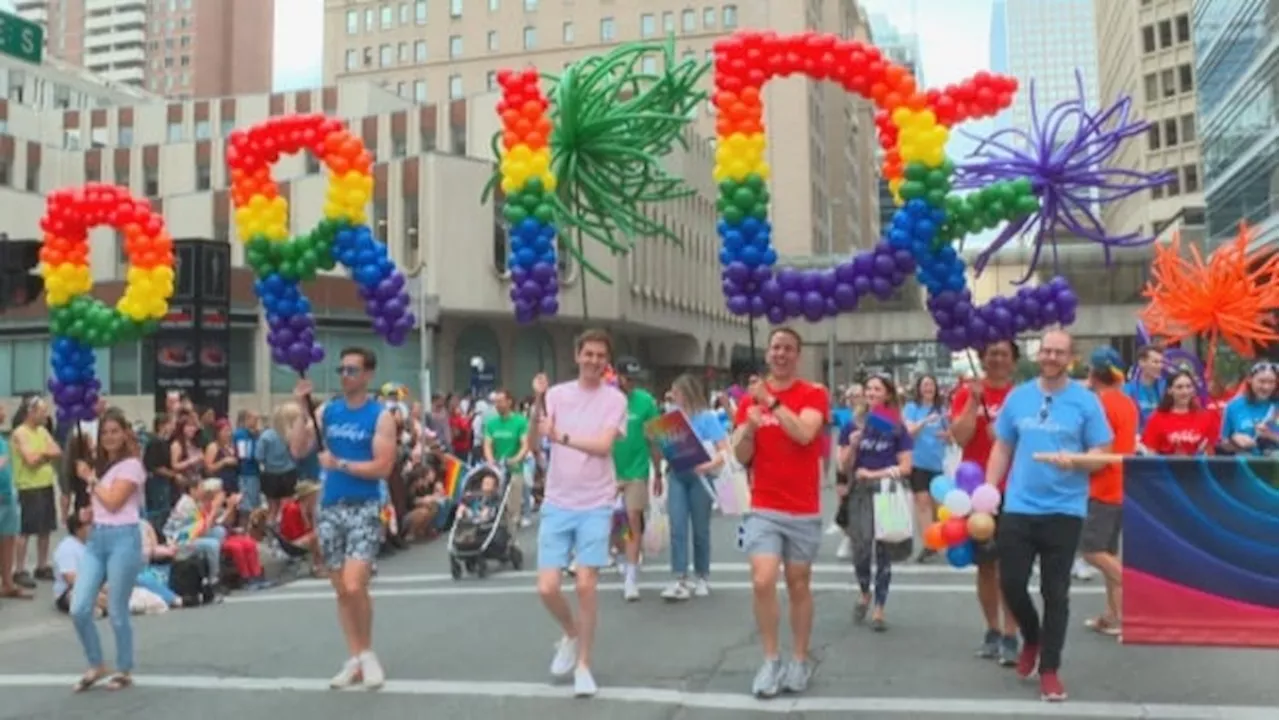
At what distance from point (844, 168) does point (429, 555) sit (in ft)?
312

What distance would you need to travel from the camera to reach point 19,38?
883cm

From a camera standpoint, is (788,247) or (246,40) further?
(246,40)

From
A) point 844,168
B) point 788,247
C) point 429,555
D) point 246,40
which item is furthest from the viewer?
point 246,40

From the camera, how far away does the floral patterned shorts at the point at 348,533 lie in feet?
21.7

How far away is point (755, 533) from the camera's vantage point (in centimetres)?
633

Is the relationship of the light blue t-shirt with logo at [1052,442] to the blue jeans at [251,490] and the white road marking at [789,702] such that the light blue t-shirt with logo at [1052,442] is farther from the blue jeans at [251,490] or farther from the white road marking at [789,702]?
the blue jeans at [251,490]

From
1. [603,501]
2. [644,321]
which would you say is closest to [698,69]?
[603,501]

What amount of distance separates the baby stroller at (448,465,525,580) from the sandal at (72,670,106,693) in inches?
169

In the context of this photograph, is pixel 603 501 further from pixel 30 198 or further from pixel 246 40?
pixel 246 40

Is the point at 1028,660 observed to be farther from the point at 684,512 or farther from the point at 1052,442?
the point at 684,512

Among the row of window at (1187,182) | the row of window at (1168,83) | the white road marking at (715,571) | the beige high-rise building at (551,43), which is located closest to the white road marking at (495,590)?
the white road marking at (715,571)

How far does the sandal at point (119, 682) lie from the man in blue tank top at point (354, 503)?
1328 mm

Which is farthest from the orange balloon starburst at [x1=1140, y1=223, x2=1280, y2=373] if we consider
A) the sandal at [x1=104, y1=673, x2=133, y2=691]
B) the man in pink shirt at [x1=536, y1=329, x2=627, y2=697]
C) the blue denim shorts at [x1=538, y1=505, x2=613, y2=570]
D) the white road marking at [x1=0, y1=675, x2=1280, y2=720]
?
the sandal at [x1=104, y1=673, x2=133, y2=691]

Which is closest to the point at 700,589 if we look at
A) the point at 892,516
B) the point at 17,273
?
the point at 892,516
